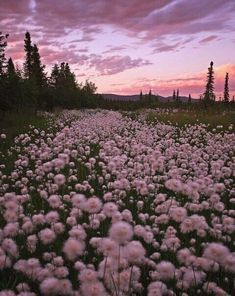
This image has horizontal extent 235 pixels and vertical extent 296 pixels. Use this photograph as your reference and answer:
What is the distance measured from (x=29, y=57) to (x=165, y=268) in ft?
217

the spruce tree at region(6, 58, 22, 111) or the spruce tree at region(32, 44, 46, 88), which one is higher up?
the spruce tree at region(32, 44, 46, 88)

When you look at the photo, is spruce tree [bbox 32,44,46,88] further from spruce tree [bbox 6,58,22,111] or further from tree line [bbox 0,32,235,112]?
spruce tree [bbox 6,58,22,111]

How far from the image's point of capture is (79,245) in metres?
3.74

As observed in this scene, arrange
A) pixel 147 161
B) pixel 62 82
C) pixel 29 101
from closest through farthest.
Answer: pixel 147 161, pixel 29 101, pixel 62 82

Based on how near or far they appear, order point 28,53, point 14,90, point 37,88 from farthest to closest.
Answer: point 28,53, point 37,88, point 14,90

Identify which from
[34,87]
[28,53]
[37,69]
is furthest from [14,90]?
[28,53]

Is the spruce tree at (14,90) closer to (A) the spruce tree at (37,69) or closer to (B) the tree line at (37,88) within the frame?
(B) the tree line at (37,88)

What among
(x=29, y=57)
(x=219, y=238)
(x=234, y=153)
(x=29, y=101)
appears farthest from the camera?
(x=29, y=57)

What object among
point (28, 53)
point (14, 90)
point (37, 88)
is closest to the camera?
point (14, 90)

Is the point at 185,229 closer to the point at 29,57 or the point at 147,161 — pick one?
the point at 147,161

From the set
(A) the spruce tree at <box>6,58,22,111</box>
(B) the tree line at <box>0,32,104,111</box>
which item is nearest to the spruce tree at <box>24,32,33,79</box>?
(B) the tree line at <box>0,32,104,111</box>

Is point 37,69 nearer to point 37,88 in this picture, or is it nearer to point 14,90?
point 37,88

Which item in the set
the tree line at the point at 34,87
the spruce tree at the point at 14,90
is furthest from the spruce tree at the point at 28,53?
the spruce tree at the point at 14,90

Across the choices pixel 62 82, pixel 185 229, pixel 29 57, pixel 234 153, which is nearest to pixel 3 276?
pixel 185 229
